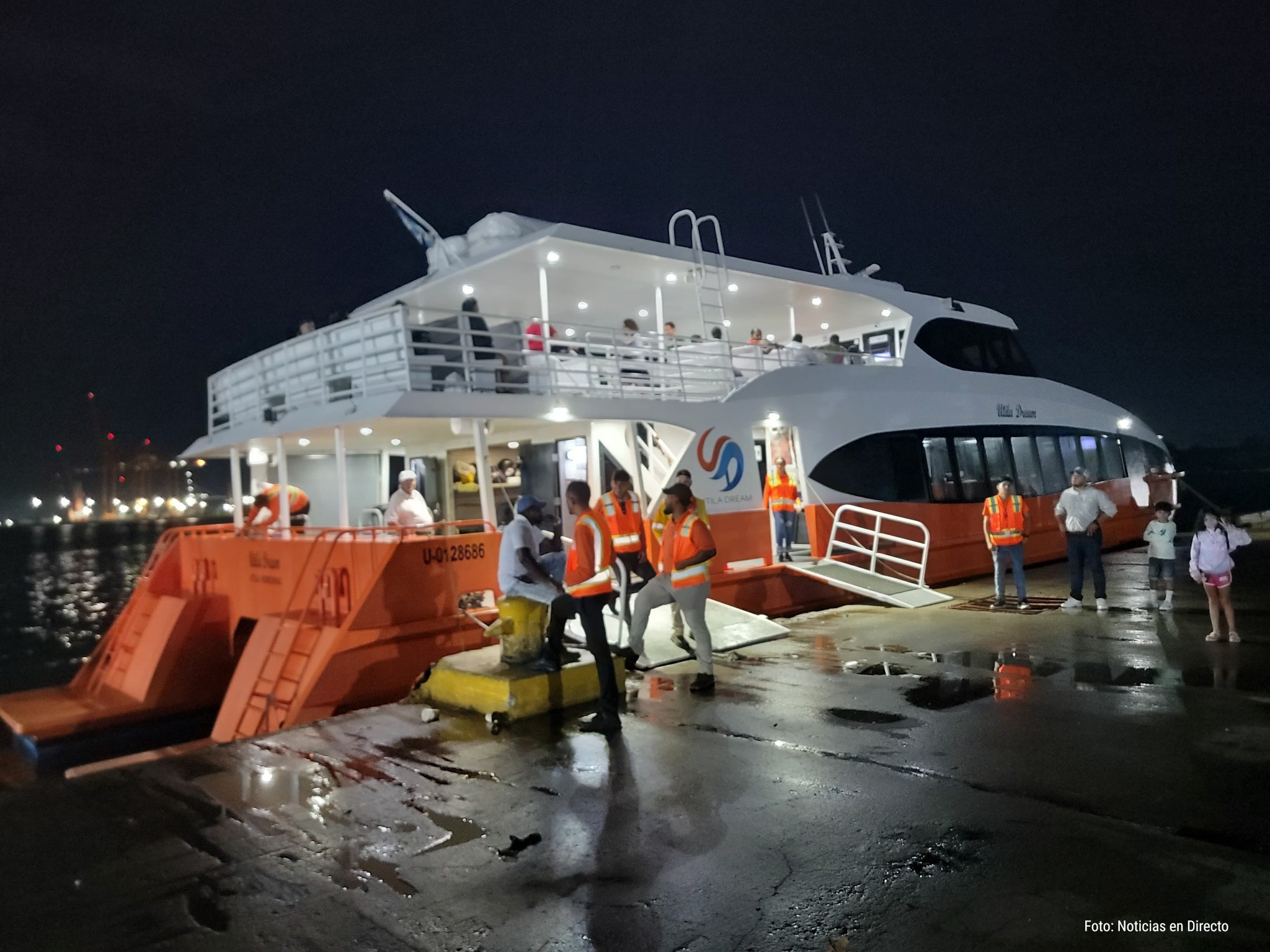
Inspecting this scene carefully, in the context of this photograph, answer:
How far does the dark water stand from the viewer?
20125 millimetres

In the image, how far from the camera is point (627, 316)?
14234 millimetres

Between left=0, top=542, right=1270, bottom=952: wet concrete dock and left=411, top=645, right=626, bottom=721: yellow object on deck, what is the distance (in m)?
0.19

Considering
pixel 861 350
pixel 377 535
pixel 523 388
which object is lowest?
pixel 377 535

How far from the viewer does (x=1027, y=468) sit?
15.4 metres

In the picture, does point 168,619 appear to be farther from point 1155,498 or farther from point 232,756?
point 1155,498

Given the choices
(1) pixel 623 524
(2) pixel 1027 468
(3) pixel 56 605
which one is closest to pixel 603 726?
(1) pixel 623 524

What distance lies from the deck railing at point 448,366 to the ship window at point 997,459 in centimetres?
381

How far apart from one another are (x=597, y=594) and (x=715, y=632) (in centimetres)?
330

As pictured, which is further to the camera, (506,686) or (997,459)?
(997,459)

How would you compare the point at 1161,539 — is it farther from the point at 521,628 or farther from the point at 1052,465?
the point at 521,628

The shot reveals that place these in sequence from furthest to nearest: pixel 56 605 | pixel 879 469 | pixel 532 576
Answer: pixel 56 605
pixel 879 469
pixel 532 576

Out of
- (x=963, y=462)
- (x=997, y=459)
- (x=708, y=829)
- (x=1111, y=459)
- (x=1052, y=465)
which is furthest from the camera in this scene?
(x=1111, y=459)

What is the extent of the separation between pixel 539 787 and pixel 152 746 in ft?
25.8

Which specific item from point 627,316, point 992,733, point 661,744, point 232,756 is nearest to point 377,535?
point 232,756
